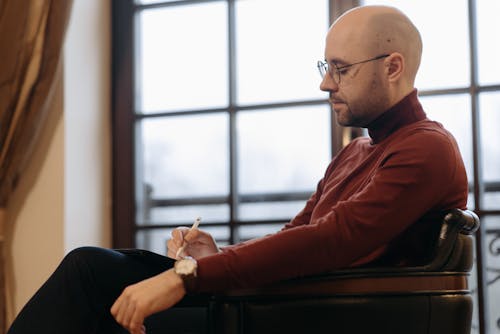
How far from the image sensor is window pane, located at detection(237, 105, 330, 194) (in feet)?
9.21

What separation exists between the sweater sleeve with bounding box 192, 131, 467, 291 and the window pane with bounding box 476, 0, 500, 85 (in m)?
1.19

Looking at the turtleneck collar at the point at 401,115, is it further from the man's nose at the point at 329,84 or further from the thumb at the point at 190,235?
the thumb at the point at 190,235

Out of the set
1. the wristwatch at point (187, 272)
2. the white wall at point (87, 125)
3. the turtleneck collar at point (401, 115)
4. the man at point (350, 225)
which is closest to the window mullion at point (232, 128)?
the white wall at point (87, 125)

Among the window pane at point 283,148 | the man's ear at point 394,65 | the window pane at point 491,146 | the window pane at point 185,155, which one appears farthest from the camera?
the window pane at point 185,155

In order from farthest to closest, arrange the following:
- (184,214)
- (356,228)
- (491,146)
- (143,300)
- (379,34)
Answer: (184,214)
(491,146)
(379,34)
(356,228)
(143,300)

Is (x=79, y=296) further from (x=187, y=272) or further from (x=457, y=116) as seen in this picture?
(x=457, y=116)

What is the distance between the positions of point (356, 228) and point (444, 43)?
4.65 feet

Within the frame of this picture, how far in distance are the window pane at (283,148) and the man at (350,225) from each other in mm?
1070

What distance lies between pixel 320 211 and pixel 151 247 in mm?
1339

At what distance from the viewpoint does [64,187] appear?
2.78 metres

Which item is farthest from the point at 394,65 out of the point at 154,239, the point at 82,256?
the point at 154,239

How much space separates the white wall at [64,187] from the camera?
2.79 metres

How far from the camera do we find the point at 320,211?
1797mm

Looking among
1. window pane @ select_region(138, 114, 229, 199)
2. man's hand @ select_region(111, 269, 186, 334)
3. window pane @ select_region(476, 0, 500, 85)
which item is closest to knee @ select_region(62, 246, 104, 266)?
man's hand @ select_region(111, 269, 186, 334)
